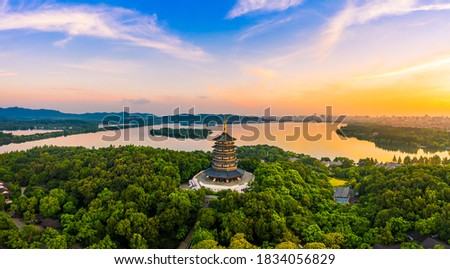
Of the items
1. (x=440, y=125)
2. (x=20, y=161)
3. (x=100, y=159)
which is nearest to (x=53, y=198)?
(x=100, y=159)

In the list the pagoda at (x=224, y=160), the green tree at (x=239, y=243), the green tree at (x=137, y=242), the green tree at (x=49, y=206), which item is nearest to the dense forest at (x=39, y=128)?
the green tree at (x=49, y=206)

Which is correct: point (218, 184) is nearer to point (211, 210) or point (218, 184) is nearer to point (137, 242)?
point (211, 210)

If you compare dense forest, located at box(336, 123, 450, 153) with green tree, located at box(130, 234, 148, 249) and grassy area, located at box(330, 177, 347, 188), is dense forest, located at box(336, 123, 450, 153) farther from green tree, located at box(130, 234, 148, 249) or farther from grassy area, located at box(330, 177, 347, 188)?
green tree, located at box(130, 234, 148, 249)

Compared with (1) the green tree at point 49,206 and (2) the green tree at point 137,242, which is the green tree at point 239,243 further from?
(1) the green tree at point 49,206

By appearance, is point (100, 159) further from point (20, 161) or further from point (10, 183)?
point (20, 161)

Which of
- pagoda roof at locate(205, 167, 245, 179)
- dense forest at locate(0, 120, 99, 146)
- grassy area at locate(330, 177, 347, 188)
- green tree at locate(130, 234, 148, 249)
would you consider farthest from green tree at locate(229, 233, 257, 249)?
dense forest at locate(0, 120, 99, 146)
